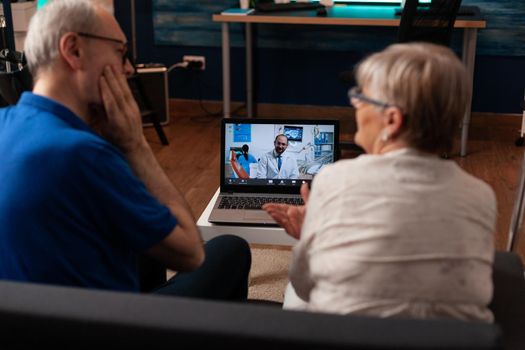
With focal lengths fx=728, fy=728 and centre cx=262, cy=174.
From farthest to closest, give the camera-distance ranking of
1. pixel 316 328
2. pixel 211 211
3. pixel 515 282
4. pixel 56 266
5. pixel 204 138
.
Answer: pixel 204 138 → pixel 211 211 → pixel 515 282 → pixel 56 266 → pixel 316 328

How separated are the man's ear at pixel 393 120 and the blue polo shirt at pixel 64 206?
466mm

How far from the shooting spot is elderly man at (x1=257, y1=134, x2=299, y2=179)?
216 centimetres

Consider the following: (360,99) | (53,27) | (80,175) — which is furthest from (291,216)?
(53,27)

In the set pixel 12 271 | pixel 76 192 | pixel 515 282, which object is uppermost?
pixel 76 192

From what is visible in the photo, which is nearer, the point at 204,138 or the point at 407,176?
the point at 407,176

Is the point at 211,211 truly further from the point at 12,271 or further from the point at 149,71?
the point at 149,71

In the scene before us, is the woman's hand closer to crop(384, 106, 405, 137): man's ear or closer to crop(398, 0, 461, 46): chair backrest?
crop(384, 106, 405, 137): man's ear

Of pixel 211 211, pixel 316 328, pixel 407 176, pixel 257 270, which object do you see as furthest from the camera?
pixel 257 270

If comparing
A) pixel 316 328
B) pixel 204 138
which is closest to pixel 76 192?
pixel 316 328

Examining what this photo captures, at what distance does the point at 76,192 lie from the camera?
1311 mm

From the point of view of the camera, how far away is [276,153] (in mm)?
2170

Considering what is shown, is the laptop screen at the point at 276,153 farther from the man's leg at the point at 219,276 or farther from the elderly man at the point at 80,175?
the elderly man at the point at 80,175

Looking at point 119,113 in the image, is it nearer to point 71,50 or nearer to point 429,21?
point 71,50

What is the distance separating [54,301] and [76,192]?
0.24m
